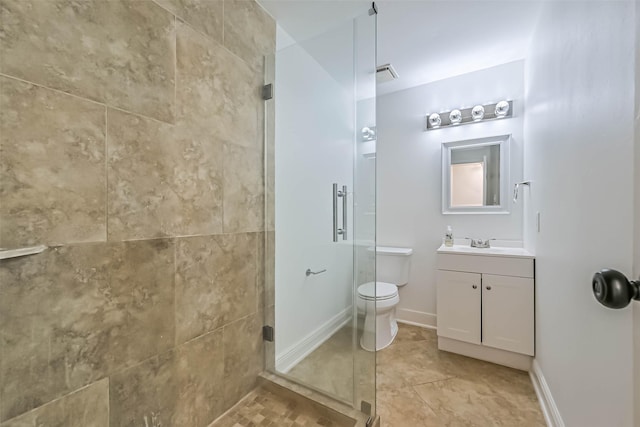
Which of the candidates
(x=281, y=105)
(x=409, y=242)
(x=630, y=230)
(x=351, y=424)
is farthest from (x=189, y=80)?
(x=409, y=242)

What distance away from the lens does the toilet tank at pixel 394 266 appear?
101 inches

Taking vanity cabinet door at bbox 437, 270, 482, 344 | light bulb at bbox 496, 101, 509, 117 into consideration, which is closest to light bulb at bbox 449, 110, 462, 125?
light bulb at bbox 496, 101, 509, 117

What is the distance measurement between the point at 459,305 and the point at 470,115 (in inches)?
66.7

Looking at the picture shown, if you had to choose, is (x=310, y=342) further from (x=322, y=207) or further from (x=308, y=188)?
(x=308, y=188)

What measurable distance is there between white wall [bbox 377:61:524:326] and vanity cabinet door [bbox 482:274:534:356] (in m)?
0.59

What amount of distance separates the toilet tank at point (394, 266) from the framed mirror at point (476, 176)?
58 centimetres

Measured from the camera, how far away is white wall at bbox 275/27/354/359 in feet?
5.73

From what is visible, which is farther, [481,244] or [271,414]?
[481,244]

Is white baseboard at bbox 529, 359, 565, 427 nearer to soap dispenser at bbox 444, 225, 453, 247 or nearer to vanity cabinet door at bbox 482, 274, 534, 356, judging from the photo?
vanity cabinet door at bbox 482, 274, 534, 356

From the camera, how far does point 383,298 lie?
6.89 feet

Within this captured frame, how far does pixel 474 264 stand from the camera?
2014mm

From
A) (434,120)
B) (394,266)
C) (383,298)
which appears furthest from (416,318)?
(434,120)

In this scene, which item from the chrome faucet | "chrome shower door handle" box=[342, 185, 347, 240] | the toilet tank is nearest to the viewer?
"chrome shower door handle" box=[342, 185, 347, 240]

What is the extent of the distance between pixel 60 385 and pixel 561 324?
79.9 inches
